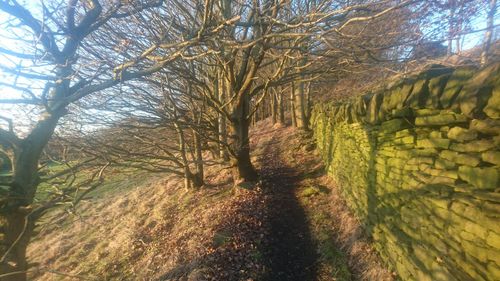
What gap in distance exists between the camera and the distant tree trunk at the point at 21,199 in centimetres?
396

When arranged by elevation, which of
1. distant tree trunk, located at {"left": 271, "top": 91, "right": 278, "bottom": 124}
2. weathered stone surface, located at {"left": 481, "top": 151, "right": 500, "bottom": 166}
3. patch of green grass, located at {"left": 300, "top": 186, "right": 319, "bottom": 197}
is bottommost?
patch of green grass, located at {"left": 300, "top": 186, "right": 319, "bottom": 197}

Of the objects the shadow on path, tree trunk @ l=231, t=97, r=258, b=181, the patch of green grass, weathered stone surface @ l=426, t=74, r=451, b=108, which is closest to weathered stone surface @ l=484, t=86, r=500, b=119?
weathered stone surface @ l=426, t=74, r=451, b=108

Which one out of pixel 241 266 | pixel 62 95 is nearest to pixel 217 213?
pixel 241 266

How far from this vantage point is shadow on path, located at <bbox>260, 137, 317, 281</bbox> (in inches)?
214

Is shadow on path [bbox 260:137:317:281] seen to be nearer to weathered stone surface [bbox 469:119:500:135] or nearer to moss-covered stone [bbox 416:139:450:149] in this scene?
moss-covered stone [bbox 416:139:450:149]

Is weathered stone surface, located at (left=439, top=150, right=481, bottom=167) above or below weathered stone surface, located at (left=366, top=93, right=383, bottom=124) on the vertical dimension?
below

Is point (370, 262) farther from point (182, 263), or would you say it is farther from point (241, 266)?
point (182, 263)

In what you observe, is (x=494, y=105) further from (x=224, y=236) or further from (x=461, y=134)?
(x=224, y=236)

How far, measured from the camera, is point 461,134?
2912 mm

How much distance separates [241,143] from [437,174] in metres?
6.04

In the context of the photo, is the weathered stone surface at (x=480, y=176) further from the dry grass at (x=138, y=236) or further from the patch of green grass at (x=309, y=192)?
the patch of green grass at (x=309, y=192)

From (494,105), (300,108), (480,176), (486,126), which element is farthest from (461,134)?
(300,108)

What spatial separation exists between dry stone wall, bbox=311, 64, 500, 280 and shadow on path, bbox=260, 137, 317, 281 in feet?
4.30

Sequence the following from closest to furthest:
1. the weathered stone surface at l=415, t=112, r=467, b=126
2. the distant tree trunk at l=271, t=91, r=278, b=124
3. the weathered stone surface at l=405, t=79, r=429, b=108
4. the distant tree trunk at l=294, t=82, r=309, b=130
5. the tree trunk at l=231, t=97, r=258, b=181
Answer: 1. the weathered stone surface at l=415, t=112, r=467, b=126
2. the weathered stone surface at l=405, t=79, r=429, b=108
3. the tree trunk at l=231, t=97, r=258, b=181
4. the distant tree trunk at l=294, t=82, r=309, b=130
5. the distant tree trunk at l=271, t=91, r=278, b=124
